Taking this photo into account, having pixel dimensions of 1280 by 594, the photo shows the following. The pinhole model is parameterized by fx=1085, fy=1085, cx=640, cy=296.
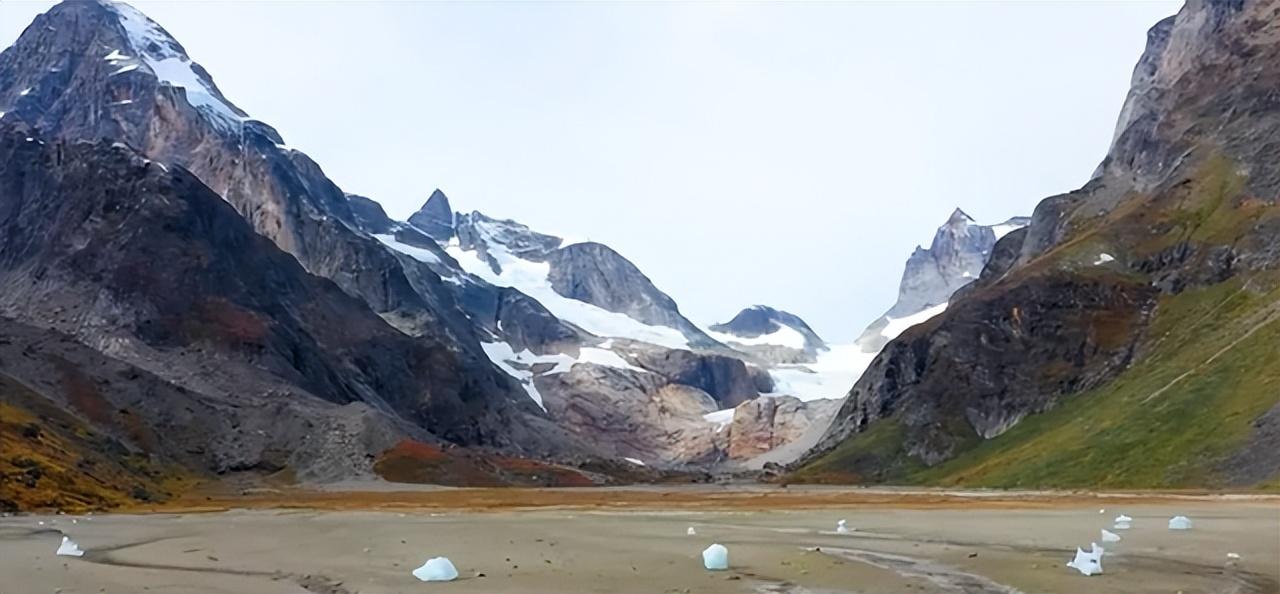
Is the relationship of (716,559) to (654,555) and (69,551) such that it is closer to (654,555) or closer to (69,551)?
(654,555)

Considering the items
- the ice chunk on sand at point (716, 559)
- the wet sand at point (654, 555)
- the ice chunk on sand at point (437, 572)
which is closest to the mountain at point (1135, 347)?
the wet sand at point (654, 555)

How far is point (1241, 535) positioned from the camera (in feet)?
124

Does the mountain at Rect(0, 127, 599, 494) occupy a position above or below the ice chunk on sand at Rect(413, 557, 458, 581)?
above

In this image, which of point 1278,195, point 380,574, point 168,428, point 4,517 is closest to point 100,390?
point 168,428

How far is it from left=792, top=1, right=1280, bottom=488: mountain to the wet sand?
182 ft

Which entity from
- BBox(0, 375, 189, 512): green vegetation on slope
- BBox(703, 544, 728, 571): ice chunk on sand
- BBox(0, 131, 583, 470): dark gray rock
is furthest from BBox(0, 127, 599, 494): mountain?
BBox(703, 544, 728, 571): ice chunk on sand

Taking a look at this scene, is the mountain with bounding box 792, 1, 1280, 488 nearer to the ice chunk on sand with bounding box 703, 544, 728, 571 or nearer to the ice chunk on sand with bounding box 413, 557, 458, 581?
the ice chunk on sand with bounding box 703, 544, 728, 571

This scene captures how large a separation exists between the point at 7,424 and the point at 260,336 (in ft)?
297

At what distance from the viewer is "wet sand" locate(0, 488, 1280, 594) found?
26.8 m

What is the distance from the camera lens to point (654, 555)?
1373 inches

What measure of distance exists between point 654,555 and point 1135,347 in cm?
13318

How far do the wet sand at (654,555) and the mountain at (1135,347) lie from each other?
55.6m

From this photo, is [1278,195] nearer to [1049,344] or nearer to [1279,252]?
[1279,252]

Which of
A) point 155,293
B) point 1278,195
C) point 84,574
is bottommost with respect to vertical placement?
point 84,574
